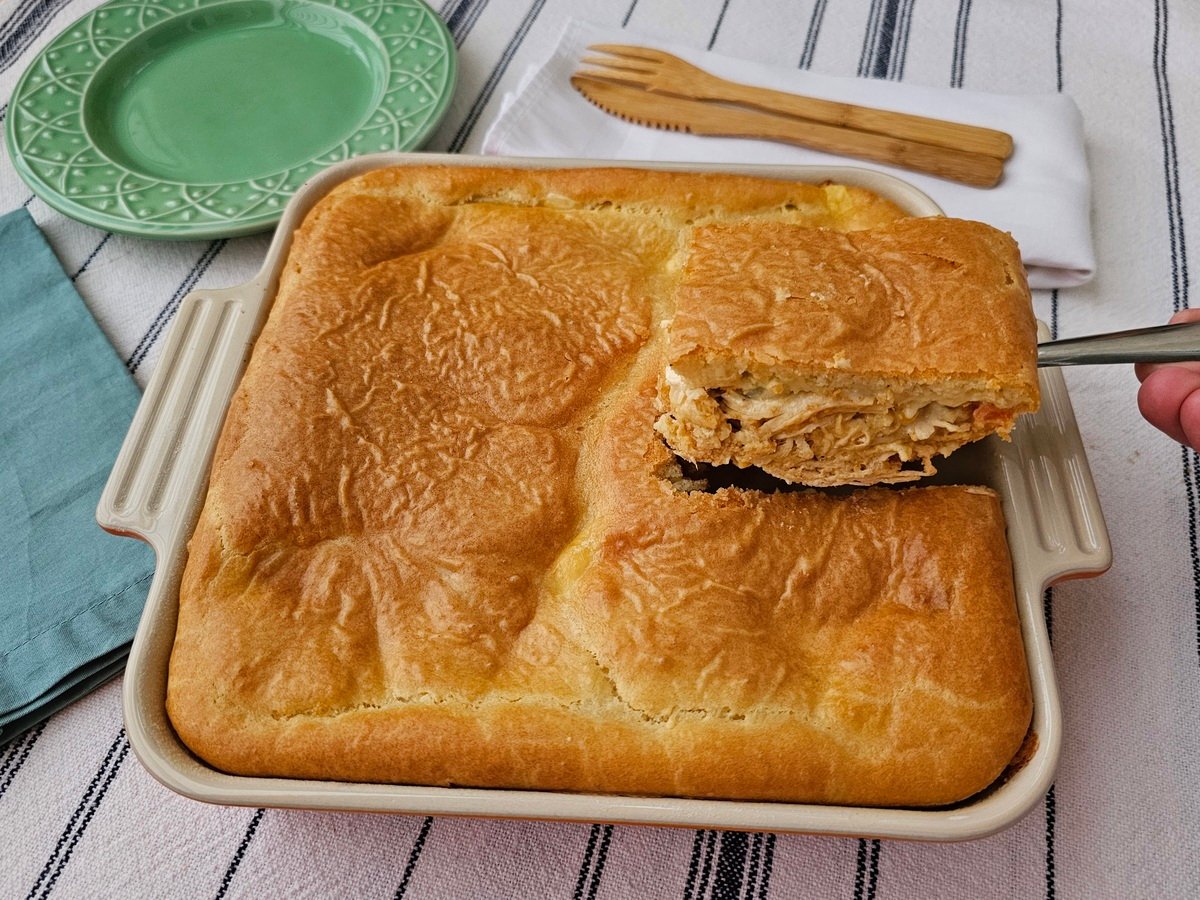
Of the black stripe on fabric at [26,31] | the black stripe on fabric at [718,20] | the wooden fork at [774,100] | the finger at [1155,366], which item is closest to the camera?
the finger at [1155,366]

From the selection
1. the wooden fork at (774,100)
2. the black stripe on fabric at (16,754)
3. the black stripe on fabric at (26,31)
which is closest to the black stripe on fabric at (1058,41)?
the wooden fork at (774,100)

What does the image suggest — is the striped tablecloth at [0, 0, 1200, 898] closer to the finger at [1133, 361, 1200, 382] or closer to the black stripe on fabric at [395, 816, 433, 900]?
the black stripe on fabric at [395, 816, 433, 900]

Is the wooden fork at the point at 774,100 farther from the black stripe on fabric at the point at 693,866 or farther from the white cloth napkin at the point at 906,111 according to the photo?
the black stripe on fabric at the point at 693,866

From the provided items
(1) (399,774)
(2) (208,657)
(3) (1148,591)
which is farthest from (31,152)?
(3) (1148,591)

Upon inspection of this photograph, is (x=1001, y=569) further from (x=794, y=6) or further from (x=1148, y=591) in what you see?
(x=794, y=6)

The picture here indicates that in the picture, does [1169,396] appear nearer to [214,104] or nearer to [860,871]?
[860,871]

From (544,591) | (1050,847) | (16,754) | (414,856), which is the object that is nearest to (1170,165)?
(1050,847)
